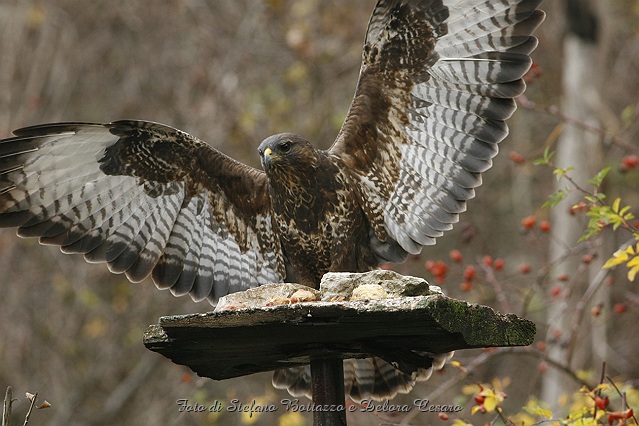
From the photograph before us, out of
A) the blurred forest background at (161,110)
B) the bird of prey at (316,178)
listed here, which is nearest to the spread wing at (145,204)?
the bird of prey at (316,178)

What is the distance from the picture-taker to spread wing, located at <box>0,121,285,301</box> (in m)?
4.90

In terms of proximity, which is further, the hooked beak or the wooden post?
the hooked beak

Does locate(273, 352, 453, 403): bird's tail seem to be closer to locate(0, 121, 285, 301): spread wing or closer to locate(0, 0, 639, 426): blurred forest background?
locate(0, 121, 285, 301): spread wing

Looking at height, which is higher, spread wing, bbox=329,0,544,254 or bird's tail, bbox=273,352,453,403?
spread wing, bbox=329,0,544,254

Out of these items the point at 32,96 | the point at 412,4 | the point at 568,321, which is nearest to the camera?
the point at 412,4

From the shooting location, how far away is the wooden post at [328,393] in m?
3.76

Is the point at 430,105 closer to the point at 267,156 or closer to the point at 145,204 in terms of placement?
the point at 267,156

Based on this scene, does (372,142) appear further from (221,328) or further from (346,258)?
(221,328)

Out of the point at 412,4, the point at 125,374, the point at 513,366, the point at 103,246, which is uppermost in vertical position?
the point at 412,4

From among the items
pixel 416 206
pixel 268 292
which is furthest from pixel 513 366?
pixel 268 292

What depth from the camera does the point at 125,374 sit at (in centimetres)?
1125

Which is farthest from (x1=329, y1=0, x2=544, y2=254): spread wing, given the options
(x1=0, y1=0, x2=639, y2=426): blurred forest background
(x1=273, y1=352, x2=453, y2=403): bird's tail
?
(x1=0, y1=0, x2=639, y2=426): blurred forest background

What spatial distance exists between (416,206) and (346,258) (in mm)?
437

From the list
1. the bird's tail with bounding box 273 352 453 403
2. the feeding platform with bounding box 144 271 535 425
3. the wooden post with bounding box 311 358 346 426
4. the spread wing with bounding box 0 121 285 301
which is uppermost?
the spread wing with bounding box 0 121 285 301
